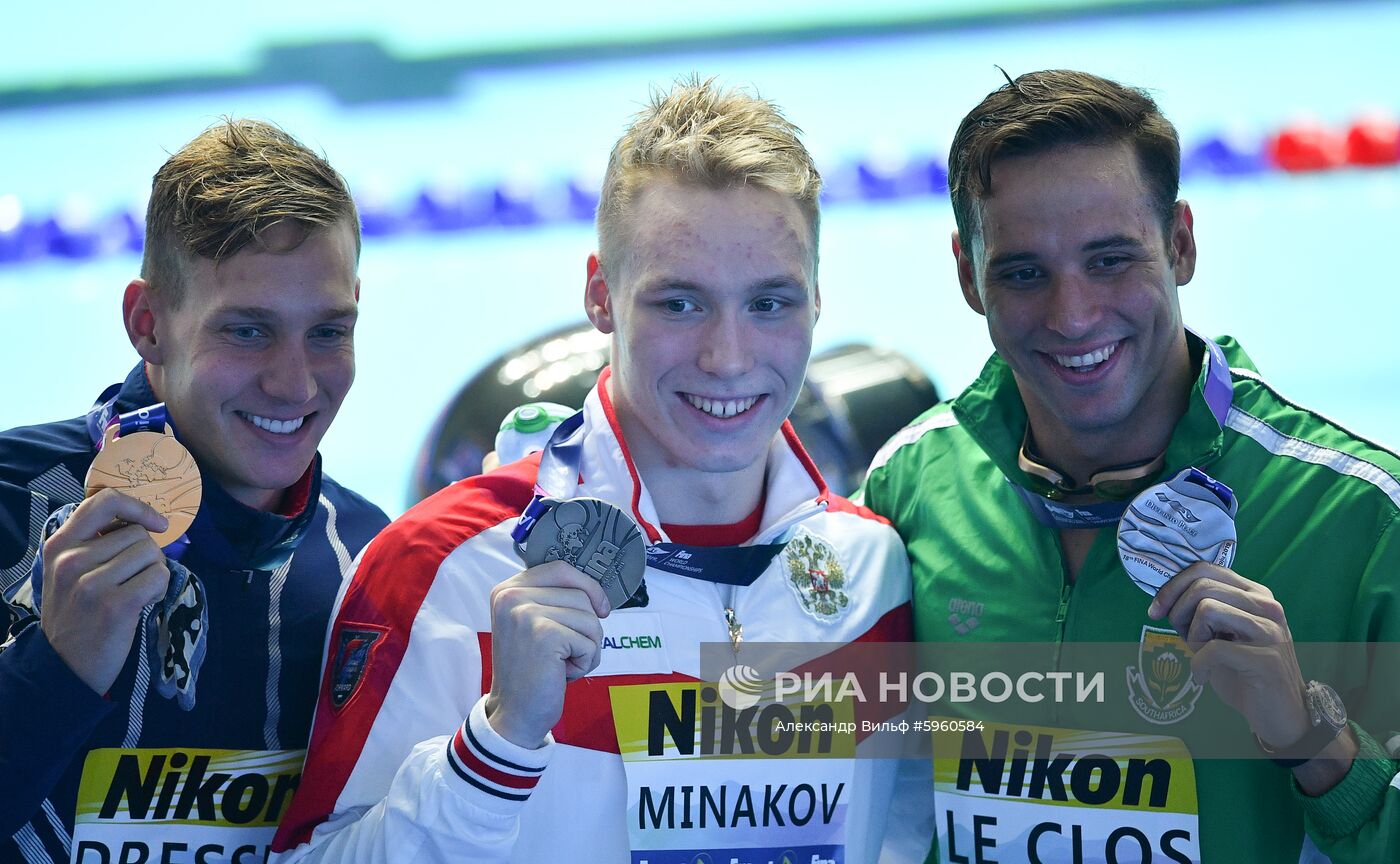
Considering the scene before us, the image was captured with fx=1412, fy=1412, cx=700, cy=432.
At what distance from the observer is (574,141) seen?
11336 mm

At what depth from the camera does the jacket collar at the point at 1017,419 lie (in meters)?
2.50

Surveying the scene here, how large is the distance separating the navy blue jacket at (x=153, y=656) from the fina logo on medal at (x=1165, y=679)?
148cm

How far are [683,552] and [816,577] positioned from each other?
284mm

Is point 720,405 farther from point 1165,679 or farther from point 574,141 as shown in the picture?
point 574,141

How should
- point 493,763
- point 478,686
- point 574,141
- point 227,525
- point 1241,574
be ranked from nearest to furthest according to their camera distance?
point 493,763
point 478,686
point 1241,574
point 227,525
point 574,141

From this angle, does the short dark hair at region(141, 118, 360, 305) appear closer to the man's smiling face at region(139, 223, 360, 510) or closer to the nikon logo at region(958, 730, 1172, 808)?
the man's smiling face at region(139, 223, 360, 510)

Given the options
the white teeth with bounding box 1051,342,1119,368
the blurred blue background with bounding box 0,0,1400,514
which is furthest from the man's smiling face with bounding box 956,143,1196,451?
the blurred blue background with bounding box 0,0,1400,514

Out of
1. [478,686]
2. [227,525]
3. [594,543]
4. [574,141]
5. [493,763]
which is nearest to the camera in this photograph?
[493,763]

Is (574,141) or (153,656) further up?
(574,141)

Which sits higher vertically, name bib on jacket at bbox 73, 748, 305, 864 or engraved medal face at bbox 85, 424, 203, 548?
engraved medal face at bbox 85, 424, 203, 548

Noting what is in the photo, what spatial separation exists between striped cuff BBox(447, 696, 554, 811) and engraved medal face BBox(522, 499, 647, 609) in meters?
0.27

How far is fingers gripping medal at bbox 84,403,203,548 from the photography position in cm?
223

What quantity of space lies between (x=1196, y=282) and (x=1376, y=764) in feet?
25.3

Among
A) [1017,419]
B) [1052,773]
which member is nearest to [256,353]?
[1017,419]
